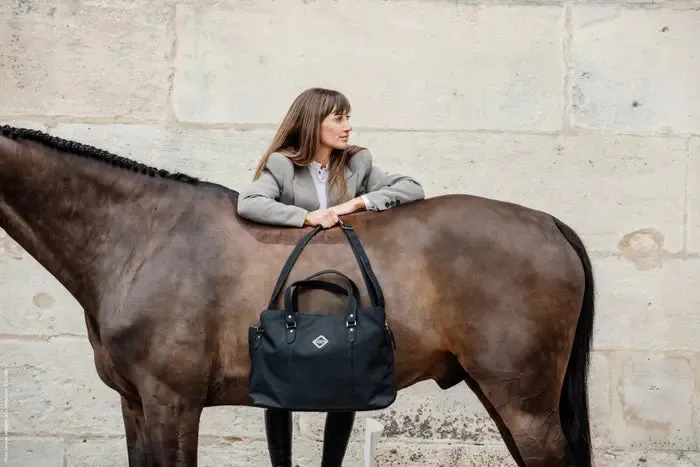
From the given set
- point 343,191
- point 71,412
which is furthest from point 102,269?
point 71,412

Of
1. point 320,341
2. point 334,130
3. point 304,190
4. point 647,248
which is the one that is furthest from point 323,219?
point 647,248

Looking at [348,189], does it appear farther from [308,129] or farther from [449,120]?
[449,120]

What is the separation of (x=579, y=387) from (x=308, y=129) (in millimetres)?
1301

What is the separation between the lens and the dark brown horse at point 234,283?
109 inches

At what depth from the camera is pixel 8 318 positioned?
170 inches

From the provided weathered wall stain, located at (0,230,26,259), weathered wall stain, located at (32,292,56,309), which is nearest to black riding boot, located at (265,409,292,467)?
weathered wall stain, located at (32,292,56,309)

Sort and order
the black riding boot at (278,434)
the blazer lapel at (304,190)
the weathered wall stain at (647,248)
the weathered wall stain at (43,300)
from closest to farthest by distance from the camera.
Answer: the blazer lapel at (304,190) < the black riding boot at (278,434) < the weathered wall stain at (647,248) < the weathered wall stain at (43,300)

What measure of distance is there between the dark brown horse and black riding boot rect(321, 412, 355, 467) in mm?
548

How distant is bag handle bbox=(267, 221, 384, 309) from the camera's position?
277cm

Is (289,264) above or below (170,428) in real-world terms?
above

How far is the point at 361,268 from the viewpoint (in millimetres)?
2809

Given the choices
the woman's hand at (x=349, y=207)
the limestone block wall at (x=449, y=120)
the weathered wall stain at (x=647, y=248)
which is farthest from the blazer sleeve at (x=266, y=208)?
the weathered wall stain at (x=647, y=248)

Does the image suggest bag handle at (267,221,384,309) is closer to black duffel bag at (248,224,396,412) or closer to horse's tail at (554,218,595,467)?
black duffel bag at (248,224,396,412)

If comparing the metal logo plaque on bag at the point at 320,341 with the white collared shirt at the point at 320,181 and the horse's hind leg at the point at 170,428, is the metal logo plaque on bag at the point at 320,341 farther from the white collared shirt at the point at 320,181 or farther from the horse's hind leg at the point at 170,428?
the white collared shirt at the point at 320,181
